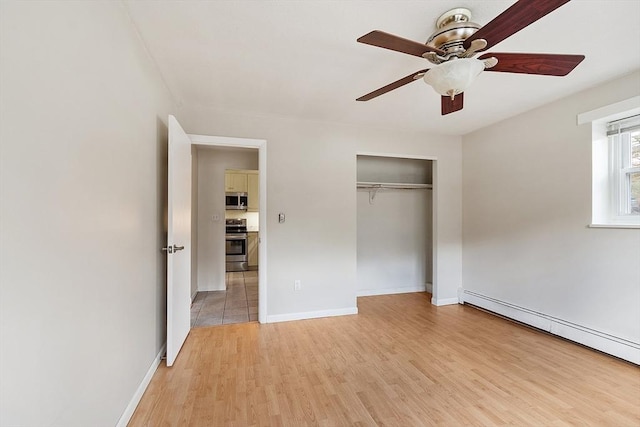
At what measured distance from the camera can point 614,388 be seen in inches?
77.9

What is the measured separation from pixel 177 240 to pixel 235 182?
Result: 12.9 ft

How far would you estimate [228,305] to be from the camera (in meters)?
3.93

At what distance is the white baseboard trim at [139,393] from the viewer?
161 centimetres

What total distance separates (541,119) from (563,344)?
2203mm

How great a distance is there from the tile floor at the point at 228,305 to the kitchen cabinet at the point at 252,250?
1.04 metres

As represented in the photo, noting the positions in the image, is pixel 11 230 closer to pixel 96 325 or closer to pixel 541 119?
pixel 96 325

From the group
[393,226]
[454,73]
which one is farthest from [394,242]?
[454,73]

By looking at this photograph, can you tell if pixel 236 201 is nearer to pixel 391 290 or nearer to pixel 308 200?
pixel 308 200

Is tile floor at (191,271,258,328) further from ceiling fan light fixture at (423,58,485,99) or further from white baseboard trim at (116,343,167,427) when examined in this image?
ceiling fan light fixture at (423,58,485,99)

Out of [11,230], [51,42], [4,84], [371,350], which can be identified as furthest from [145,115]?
[371,350]

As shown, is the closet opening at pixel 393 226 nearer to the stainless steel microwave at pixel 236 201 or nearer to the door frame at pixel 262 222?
the door frame at pixel 262 222

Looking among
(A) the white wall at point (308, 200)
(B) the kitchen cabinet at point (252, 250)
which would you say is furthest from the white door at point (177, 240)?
(B) the kitchen cabinet at point (252, 250)

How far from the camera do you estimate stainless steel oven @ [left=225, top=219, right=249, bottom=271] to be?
6141 millimetres

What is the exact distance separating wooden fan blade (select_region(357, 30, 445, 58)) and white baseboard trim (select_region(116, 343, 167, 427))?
2316 millimetres
